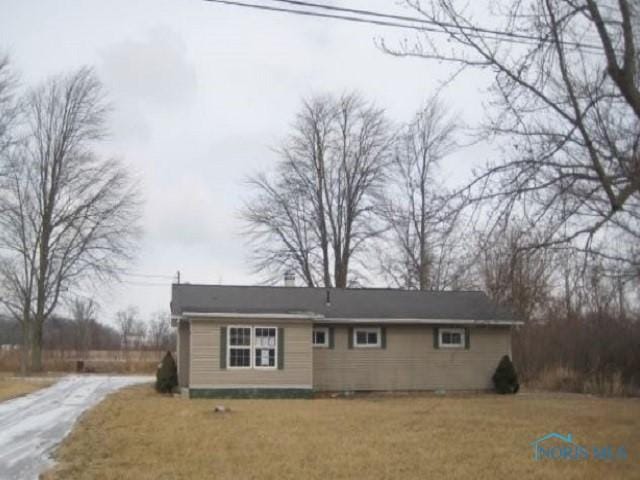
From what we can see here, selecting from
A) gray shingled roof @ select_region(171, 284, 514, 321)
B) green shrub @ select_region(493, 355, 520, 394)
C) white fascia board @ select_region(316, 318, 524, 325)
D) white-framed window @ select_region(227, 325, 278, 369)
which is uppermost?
gray shingled roof @ select_region(171, 284, 514, 321)

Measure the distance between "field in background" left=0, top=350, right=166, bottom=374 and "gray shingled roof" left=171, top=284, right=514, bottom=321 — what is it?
1915 centimetres

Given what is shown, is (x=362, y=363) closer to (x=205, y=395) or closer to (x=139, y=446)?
(x=205, y=395)

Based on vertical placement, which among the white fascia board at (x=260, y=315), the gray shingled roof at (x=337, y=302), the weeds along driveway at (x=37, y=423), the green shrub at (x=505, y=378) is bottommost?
the weeds along driveway at (x=37, y=423)

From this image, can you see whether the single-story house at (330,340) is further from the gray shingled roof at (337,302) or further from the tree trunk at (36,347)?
the tree trunk at (36,347)

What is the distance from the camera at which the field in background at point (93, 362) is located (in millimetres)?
44156

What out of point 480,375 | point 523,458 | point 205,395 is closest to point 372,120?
point 480,375

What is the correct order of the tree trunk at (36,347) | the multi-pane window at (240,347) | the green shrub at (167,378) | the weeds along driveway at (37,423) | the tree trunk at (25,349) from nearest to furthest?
the weeds along driveway at (37,423), the multi-pane window at (240,347), the green shrub at (167,378), the tree trunk at (25,349), the tree trunk at (36,347)

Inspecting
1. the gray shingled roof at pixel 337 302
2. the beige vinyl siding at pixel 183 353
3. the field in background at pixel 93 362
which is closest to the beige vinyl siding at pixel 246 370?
the gray shingled roof at pixel 337 302

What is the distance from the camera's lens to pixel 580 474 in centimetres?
1034

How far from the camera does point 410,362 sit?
1030 inches

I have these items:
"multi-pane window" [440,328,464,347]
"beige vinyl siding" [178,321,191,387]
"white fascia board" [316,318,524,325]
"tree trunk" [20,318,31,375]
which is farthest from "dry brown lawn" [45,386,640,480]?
"tree trunk" [20,318,31,375]

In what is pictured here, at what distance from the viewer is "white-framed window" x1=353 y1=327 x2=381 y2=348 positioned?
2589cm

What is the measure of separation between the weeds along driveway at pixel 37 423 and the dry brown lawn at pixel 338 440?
1.25ft

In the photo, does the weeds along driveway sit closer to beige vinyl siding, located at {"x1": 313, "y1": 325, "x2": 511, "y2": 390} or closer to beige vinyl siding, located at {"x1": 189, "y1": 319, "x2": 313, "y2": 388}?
beige vinyl siding, located at {"x1": 189, "y1": 319, "x2": 313, "y2": 388}
